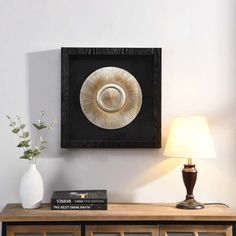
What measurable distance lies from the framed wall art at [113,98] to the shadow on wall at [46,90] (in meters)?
0.07

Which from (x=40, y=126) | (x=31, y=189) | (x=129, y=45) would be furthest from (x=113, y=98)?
(x=31, y=189)

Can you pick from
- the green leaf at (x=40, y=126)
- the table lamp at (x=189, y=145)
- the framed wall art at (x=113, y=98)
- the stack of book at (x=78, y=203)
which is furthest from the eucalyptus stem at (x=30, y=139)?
the table lamp at (x=189, y=145)

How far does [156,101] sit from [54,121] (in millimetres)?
562

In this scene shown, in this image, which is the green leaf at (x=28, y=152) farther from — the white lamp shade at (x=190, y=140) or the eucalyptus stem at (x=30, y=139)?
the white lamp shade at (x=190, y=140)

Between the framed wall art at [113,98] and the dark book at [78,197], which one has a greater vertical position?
the framed wall art at [113,98]

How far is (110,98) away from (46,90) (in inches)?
13.8

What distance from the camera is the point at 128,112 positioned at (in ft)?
8.17

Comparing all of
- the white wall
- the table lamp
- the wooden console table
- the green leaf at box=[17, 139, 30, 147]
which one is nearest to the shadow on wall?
the white wall

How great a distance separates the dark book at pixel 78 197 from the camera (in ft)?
7.38

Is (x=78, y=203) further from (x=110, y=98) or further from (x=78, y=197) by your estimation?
(x=110, y=98)

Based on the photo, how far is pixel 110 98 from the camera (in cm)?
249

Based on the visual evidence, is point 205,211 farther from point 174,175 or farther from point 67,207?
point 67,207

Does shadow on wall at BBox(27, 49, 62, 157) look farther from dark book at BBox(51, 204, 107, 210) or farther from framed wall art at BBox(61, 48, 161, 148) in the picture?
dark book at BBox(51, 204, 107, 210)

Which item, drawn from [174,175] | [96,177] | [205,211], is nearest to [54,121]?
[96,177]
